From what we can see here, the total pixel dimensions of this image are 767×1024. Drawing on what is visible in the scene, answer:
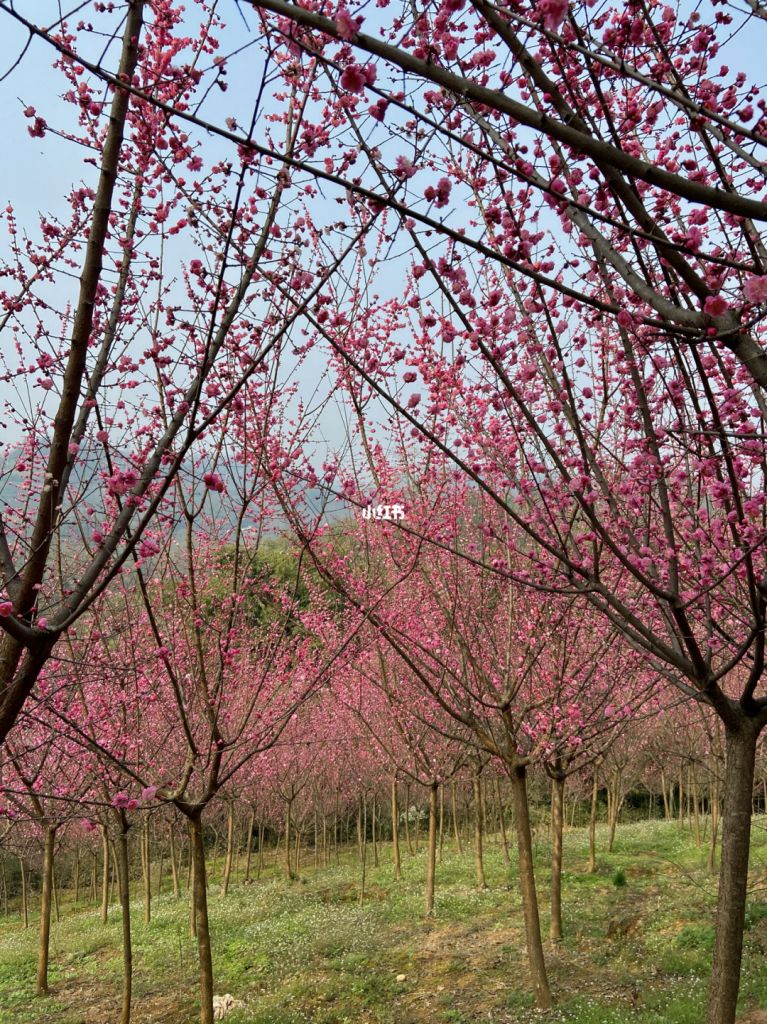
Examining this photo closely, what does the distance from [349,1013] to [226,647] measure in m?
5.12

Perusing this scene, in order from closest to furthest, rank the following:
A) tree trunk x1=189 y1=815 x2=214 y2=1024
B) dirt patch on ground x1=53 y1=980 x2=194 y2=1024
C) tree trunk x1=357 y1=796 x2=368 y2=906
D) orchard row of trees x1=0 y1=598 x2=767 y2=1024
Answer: tree trunk x1=189 y1=815 x2=214 y2=1024, dirt patch on ground x1=53 y1=980 x2=194 y2=1024, orchard row of trees x1=0 y1=598 x2=767 y2=1024, tree trunk x1=357 y1=796 x2=368 y2=906

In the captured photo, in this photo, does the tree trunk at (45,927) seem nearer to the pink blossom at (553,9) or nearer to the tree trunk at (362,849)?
the tree trunk at (362,849)

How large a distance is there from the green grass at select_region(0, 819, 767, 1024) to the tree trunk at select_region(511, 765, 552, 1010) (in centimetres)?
22

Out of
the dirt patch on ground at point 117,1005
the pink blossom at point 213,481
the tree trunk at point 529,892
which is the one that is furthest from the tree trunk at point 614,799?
the pink blossom at point 213,481

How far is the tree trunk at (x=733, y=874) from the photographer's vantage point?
141 inches

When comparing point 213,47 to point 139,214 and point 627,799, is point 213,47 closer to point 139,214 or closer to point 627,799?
point 139,214

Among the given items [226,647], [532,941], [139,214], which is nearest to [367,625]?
[226,647]

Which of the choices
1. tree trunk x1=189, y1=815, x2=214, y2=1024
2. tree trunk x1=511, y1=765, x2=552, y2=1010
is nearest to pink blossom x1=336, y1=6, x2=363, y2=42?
tree trunk x1=189, y1=815, x2=214, y2=1024

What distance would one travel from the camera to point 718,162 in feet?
9.37

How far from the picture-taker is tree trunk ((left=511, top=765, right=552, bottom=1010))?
21.5 feet

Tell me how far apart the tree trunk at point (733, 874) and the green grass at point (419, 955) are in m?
3.29

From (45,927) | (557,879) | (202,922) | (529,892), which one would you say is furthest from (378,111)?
(45,927)

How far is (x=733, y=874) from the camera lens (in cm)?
371

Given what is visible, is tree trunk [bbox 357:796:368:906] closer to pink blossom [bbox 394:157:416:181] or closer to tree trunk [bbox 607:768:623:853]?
tree trunk [bbox 607:768:623:853]
